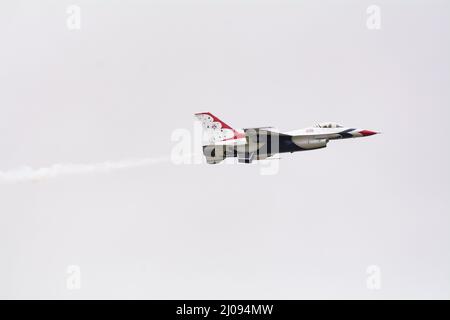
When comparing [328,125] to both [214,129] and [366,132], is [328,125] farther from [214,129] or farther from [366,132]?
[214,129]

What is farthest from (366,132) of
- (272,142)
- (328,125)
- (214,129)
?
(214,129)

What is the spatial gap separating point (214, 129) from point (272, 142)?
15.9ft

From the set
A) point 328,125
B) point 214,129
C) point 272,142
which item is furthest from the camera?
point 214,129

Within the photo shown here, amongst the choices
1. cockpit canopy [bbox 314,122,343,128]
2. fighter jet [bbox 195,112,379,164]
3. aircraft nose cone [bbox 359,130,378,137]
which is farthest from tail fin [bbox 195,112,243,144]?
aircraft nose cone [bbox 359,130,378,137]

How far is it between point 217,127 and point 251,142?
3.46 metres

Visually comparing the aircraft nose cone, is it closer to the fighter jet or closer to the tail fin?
the fighter jet

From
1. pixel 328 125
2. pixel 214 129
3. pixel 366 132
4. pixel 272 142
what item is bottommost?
pixel 272 142

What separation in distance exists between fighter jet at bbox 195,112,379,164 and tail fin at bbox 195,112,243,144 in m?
0.29

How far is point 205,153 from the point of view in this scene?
49.0 m

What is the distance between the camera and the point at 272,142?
49469mm

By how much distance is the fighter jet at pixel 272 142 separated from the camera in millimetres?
49125

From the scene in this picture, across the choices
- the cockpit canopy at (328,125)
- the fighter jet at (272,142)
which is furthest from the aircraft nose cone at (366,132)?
the cockpit canopy at (328,125)

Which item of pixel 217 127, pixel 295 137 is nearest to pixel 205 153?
pixel 217 127
